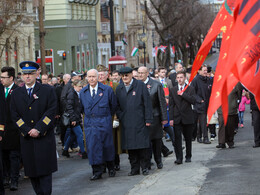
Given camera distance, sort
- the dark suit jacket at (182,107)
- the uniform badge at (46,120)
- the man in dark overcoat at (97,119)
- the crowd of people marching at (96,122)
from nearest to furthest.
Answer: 1. the uniform badge at (46,120)
2. the crowd of people marching at (96,122)
3. the man in dark overcoat at (97,119)
4. the dark suit jacket at (182,107)

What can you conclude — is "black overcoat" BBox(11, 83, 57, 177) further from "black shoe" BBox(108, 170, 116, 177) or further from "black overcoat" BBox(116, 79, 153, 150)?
"black shoe" BBox(108, 170, 116, 177)

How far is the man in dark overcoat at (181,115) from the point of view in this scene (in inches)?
506

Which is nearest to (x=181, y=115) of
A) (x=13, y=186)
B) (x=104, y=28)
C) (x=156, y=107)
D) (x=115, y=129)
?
(x=156, y=107)

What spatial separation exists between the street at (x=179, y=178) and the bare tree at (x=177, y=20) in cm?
3939

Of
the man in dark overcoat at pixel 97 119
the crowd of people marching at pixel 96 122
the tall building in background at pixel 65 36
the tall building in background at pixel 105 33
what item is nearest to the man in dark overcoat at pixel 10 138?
the crowd of people marching at pixel 96 122

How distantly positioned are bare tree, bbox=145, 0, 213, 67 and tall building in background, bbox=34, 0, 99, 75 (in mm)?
6002

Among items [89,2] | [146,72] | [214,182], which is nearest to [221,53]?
[214,182]

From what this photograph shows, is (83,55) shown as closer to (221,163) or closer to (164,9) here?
(164,9)

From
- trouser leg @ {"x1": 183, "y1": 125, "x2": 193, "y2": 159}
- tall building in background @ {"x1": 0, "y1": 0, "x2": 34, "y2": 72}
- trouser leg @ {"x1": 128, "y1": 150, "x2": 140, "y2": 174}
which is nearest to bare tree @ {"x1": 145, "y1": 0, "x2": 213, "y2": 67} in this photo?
tall building in background @ {"x1": 0, "y1": 0, "x2": 34, "y2": 72}

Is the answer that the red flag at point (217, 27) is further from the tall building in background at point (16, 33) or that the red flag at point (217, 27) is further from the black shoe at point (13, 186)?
the tall building in background at point (16, 33)

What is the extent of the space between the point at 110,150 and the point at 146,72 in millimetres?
1806

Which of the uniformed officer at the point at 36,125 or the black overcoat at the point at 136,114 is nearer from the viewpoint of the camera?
the uniformed officer at the point at 36,125

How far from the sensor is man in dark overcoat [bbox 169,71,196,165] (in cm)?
1284

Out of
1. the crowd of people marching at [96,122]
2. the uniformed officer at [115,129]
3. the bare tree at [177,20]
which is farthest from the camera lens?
the bare tree at [177,20]
